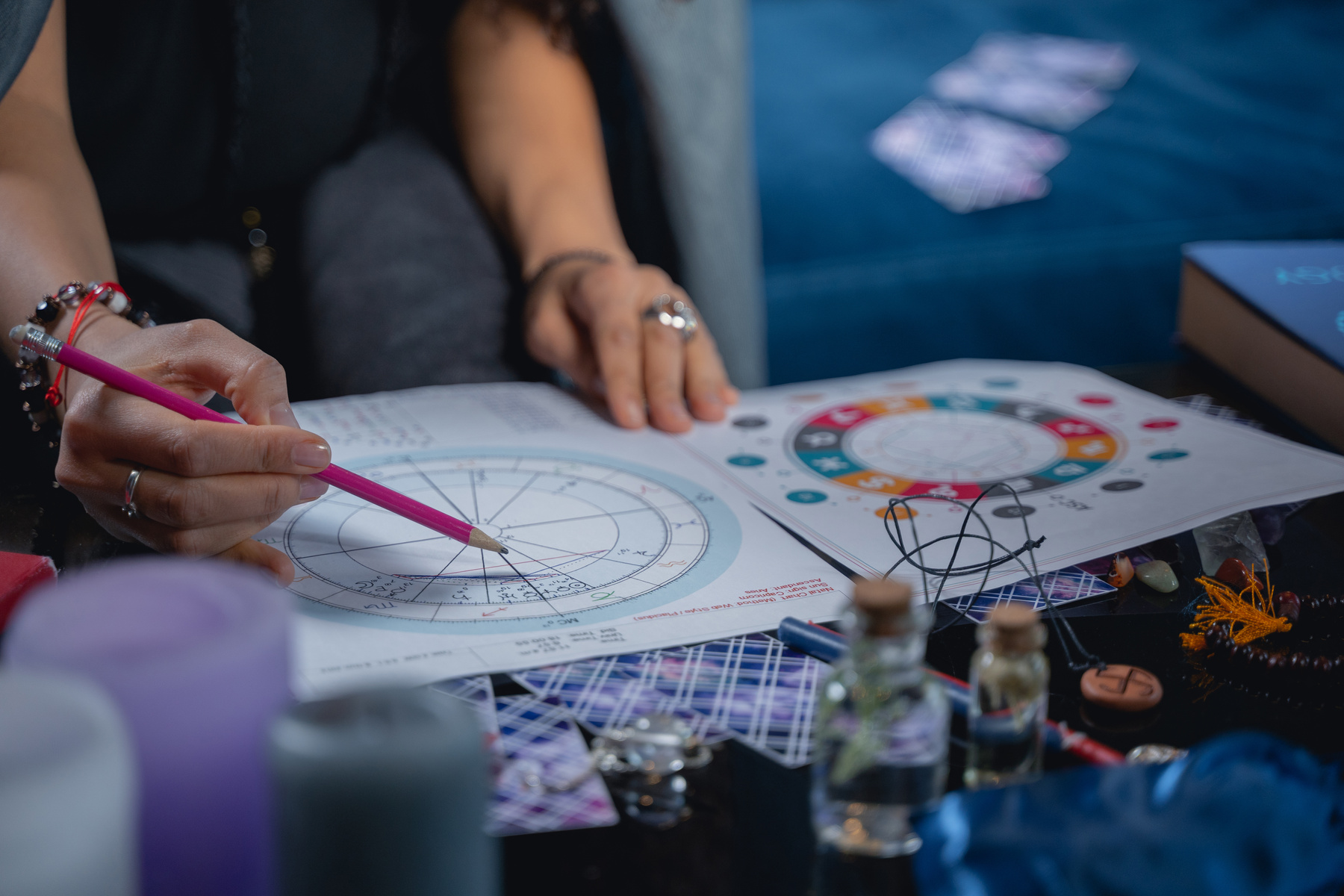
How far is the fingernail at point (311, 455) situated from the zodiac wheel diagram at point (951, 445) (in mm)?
297

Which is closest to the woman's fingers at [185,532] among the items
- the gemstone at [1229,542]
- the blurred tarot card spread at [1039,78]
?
the gemstone at [1229,542]

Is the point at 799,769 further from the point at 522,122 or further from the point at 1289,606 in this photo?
the point at 522,122

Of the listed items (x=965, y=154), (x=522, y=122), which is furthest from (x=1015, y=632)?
(x=965, y=154)

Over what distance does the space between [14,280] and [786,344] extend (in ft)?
2.94

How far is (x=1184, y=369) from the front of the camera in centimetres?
84

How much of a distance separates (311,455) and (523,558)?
0.12 m

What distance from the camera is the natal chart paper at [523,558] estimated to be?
1.50 feet

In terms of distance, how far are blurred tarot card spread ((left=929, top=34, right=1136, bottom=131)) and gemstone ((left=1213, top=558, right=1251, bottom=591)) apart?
1.18 metres

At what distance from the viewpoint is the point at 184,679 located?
24 centimetres

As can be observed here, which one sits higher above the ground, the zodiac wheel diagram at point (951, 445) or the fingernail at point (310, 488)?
the fingernail at point (310, 488)

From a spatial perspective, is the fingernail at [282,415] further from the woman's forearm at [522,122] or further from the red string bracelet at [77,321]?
the woman's forearm at [522,122]

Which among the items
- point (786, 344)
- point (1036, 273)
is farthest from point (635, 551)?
point (1036, 273)

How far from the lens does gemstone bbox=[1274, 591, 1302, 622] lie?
479 mm

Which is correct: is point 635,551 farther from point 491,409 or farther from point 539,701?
point 491,409
